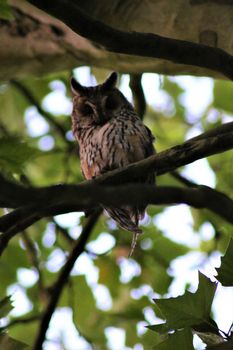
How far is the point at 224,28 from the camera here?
291 cm

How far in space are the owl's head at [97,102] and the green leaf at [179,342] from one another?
7.73 feet

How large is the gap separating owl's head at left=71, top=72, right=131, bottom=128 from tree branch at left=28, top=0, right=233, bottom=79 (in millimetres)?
2004

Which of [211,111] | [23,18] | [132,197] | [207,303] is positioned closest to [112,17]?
[23,18]

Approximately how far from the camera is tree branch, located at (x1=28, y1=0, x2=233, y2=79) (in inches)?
86.0

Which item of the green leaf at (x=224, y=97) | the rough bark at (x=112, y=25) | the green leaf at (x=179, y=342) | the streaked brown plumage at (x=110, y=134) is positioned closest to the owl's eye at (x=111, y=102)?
the streaked brown plumage at (x=110, y=134)

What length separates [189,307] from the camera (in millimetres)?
2203

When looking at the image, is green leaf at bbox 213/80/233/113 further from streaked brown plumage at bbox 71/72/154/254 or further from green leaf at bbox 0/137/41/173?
green leaf at bbox 0/137/41/173

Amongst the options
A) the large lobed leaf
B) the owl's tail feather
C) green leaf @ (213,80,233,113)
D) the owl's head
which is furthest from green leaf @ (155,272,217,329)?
green leaf @ (213,80,233,113)

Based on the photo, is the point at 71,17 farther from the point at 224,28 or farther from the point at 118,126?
the point at 118,126

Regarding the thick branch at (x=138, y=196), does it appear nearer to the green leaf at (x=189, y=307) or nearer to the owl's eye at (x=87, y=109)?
the green leaf at (x=189, y=307)

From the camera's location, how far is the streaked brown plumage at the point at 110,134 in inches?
149

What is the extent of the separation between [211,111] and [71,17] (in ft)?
12.4

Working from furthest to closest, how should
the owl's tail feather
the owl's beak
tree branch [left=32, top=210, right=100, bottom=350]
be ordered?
the owl's beak → the owl's tail feather → tree branch [left=32, top=210, right=100, bottom=350]

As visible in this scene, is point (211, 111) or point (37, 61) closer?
point (37, 61)
